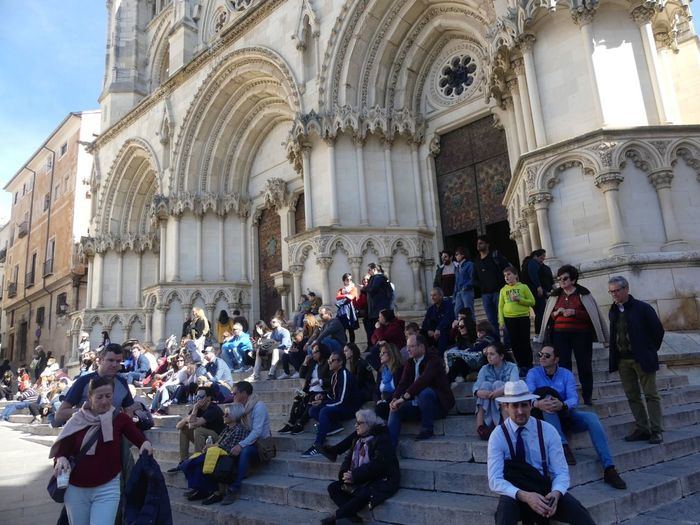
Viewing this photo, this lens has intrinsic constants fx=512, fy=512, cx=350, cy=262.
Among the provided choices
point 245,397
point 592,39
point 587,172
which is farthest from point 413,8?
point 245,397

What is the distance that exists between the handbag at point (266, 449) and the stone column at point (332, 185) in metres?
7.15

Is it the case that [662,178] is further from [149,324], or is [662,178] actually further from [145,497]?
[149,324]

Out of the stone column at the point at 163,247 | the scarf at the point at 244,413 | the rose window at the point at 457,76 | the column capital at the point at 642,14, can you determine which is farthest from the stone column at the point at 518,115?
the stone column at the point at 163,247

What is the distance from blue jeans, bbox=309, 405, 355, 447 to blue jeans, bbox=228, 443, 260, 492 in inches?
28.8

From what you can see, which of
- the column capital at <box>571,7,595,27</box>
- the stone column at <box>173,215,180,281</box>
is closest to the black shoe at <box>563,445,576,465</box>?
the column capital at <box>571,7,595,27</box>

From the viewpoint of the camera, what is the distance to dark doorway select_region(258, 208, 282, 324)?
58.0ft

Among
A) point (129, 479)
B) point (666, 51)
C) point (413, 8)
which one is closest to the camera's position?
point (129, 479)

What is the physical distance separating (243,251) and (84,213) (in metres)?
15.5

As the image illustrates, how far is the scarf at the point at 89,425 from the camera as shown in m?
3.55

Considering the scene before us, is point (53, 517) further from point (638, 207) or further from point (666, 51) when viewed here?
point (666, 51)

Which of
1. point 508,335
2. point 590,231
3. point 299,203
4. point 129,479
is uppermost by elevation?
point 299,203

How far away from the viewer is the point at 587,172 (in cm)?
820

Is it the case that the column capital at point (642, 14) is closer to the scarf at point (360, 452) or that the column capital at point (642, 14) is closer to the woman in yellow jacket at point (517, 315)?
the woman in yellow jacket at point (517, 315)

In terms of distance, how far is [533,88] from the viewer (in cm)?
909
